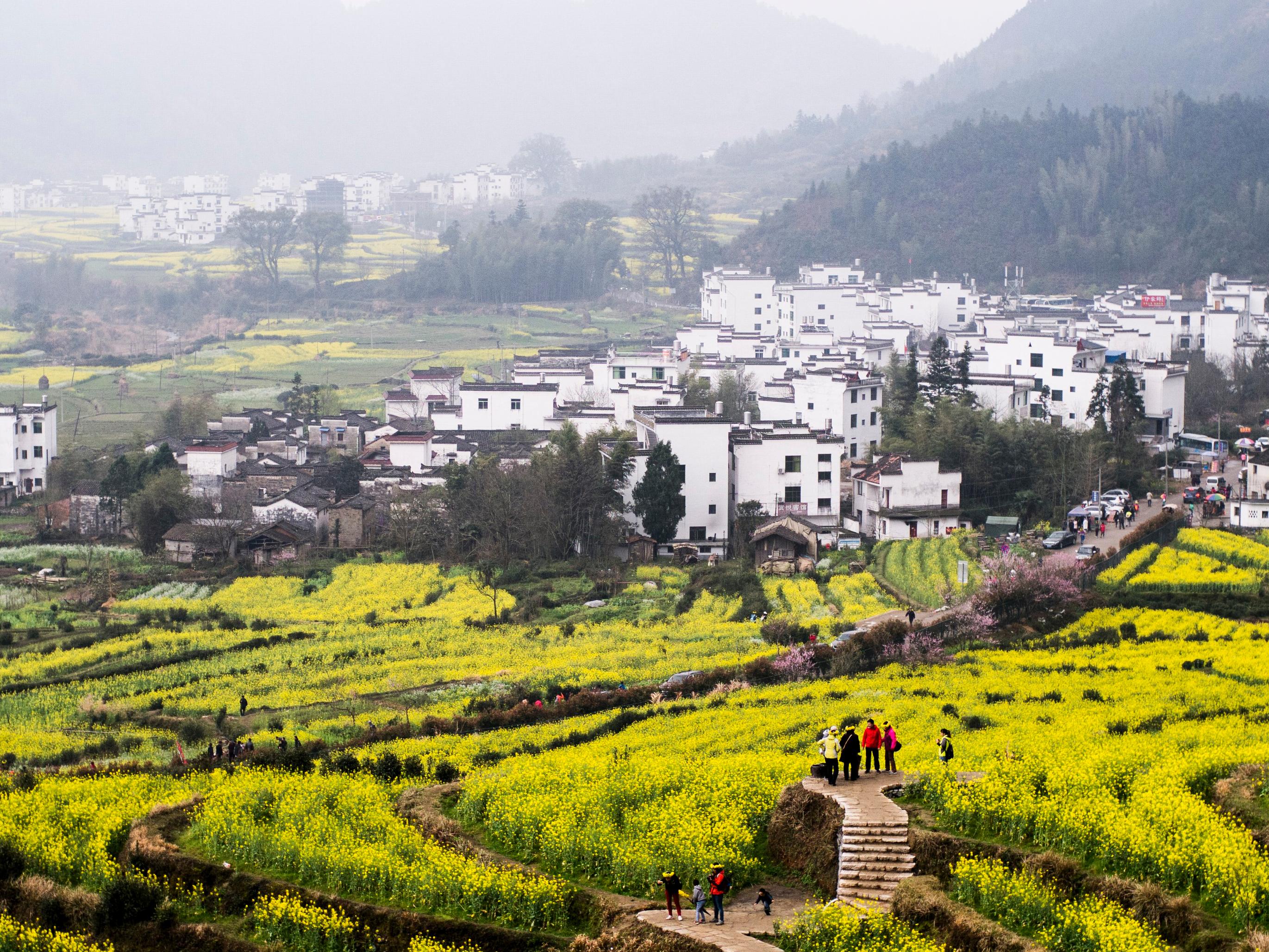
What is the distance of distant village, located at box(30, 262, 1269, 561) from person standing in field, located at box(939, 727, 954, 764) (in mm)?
26846

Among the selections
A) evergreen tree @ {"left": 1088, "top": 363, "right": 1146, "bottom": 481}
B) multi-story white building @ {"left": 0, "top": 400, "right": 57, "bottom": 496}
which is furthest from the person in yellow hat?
multi-story white building @ {"left": 0, "top": 400, "right": 57, "bottom": 496}

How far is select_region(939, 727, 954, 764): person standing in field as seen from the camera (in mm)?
19406

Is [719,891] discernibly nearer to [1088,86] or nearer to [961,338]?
[961,338]

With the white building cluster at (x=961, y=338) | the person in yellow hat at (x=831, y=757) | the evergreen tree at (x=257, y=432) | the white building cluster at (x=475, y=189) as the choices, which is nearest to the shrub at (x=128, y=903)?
the person in yellow hat at (x=831, y=757)

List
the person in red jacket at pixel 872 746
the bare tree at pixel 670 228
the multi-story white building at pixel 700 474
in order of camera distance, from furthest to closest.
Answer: the bare tree at pixel 670 228, the multi-story white building at pixel 700 474, the person in red jacket at pixel 872 746

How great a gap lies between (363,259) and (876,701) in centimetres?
11204

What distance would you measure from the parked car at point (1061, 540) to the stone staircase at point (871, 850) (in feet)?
83.7

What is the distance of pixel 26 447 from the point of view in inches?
2356

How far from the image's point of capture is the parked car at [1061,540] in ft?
139

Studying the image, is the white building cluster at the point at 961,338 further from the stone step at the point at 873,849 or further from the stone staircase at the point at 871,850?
the stone step at the point at 873,849

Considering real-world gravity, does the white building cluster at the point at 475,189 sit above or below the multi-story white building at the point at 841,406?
above

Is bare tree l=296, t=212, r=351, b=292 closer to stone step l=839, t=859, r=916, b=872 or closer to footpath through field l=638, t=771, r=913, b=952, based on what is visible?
footpath through field l=638, t=771, r=913, b=952

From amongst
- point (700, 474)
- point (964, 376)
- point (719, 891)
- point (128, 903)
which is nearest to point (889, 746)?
point (719, 891)

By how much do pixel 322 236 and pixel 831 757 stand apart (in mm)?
108437
